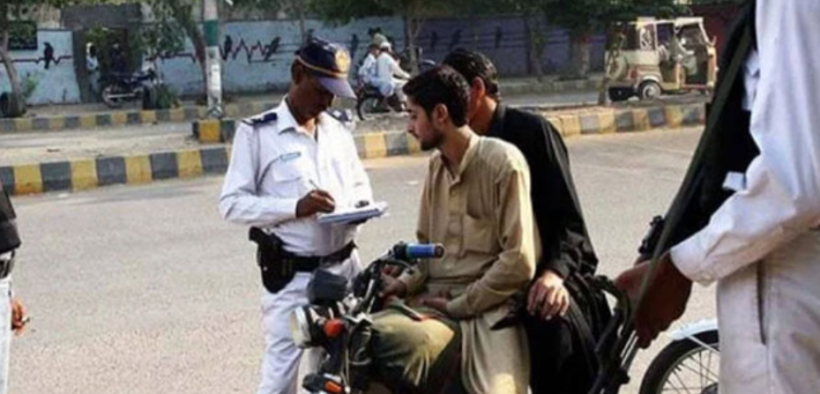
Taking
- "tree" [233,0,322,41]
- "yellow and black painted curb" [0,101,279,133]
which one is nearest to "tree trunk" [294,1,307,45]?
"tree" [233,0,322,41]

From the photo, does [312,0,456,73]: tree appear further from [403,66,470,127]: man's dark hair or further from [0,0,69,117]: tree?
[403,66,470,127]: man's dark hair

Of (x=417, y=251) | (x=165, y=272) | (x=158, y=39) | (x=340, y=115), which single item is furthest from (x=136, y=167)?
(x=158, y=39)

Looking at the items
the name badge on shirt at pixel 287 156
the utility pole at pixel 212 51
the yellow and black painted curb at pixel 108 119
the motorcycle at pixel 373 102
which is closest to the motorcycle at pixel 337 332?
the name badge on shirt at pixel 287 156

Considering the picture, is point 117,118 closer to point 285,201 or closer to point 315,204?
point 285,201

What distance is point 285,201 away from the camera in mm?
3562

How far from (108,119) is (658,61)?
9525 millimetres

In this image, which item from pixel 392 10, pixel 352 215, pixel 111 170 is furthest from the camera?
pixel 392 10

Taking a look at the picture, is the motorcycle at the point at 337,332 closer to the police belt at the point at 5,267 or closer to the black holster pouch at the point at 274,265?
the black holster pouch at the point at 274,265

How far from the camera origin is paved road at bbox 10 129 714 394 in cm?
528

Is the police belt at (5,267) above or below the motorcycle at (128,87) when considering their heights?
above

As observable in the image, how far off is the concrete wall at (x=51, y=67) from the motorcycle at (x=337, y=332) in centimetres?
2336

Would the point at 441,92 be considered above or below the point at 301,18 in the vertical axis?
below

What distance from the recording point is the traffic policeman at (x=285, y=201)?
357cm

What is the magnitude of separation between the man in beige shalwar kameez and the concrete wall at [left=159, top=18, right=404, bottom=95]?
78.7 ft
